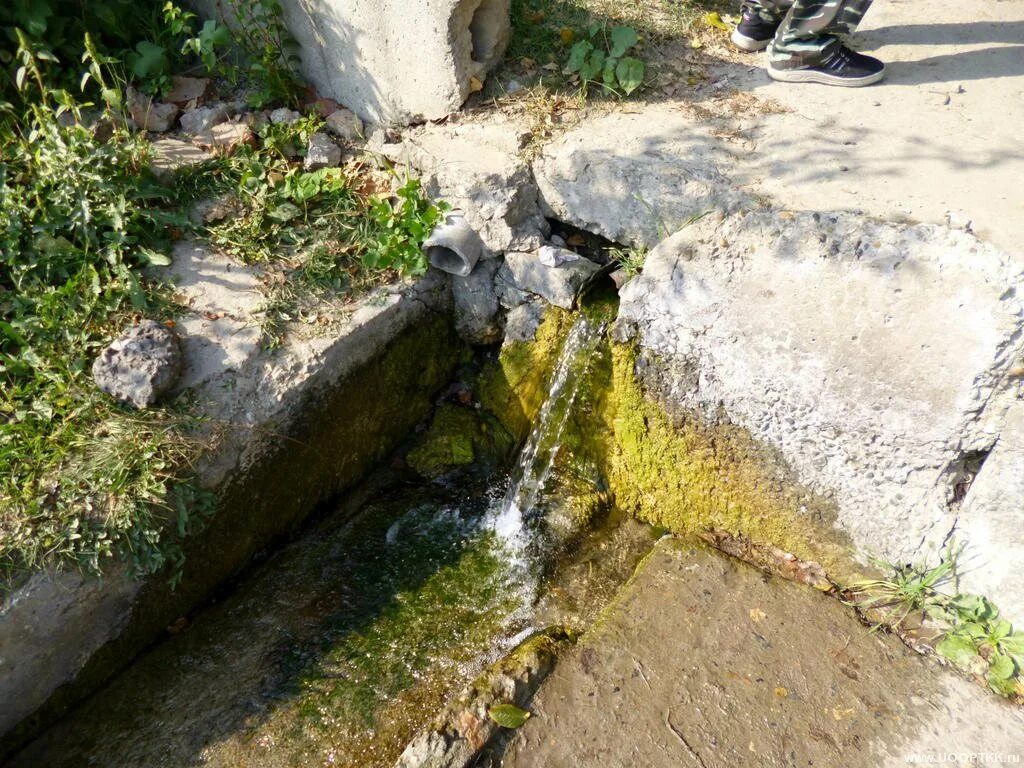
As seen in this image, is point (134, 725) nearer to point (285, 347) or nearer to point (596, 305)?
point (285, 347)

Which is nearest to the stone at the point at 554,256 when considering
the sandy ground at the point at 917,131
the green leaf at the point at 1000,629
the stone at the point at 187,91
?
the sandy ground at the point at 917,131

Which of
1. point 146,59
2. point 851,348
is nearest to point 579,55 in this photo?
point 851,348

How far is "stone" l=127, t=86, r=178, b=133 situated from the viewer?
395 centimetres

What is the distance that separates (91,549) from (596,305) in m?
2.46

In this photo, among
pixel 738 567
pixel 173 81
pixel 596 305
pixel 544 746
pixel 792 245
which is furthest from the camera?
pixel 173 81

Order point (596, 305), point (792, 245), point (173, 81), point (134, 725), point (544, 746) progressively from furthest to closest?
1. point (173, 81)
2. point (596, 305)
3. point (792, 245)
4. point (134, 725)
5. point (544, 746)

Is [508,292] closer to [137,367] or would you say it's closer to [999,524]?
[137,367]

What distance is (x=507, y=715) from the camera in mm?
2658

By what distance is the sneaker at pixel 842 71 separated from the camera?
12.9 feet

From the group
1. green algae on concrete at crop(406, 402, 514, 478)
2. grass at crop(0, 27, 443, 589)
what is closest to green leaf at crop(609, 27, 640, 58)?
grass at crop(0, 27, 443, 589)

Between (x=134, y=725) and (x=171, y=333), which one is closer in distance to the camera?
(x=134, y=725)

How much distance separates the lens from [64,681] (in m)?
2.84

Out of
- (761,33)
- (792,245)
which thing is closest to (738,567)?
(792,245)

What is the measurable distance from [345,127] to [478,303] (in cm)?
132
